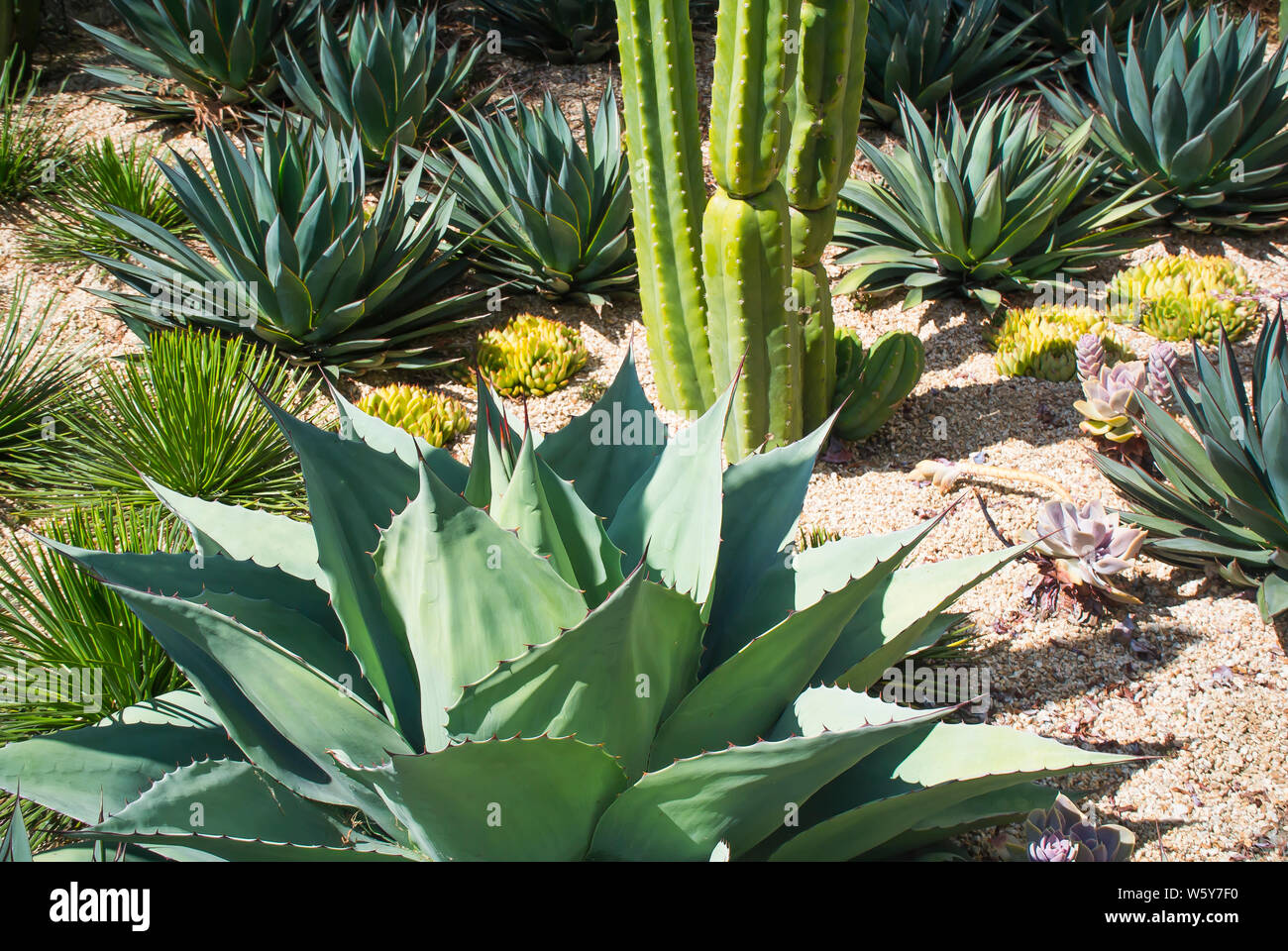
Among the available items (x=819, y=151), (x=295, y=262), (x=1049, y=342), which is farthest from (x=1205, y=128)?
(x=295, y=262)

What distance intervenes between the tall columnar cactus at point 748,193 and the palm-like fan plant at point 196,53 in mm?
3461

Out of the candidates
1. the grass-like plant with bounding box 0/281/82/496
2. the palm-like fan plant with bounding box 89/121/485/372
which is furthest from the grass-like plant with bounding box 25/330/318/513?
the palm-like fan plant with bounding box 89/121/485/372

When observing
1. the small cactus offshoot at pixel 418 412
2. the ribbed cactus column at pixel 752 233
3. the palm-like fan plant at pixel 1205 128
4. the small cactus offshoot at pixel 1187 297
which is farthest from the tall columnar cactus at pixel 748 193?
the palm-like fan plant at pixel 1205 128

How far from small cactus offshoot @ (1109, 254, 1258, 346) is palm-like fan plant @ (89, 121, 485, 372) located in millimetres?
3167

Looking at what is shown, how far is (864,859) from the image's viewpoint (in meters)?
1.79

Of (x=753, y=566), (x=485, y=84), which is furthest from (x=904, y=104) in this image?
(x=753, y=566)

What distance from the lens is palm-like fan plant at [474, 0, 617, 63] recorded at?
21.7 feet

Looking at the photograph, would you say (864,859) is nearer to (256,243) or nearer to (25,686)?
(25,686)

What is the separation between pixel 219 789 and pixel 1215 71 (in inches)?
224

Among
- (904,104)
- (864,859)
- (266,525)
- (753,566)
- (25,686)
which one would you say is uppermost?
(904,104)

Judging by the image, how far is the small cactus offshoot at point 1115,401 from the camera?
3412 millimetres

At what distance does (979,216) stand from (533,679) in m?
3.91

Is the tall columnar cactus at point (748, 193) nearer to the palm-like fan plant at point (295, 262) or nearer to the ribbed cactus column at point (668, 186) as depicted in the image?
the ribbed cactus column at point (668, 186)

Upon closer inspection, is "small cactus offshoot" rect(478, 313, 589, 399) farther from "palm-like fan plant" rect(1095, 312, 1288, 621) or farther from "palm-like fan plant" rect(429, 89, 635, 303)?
"palm-like fan plant" rect(1095, 312, 1288, 621)
